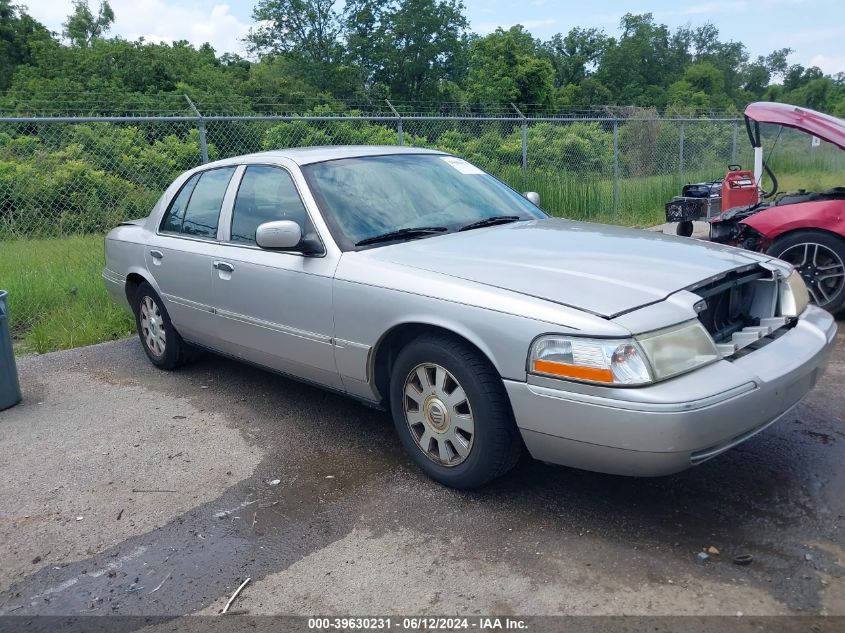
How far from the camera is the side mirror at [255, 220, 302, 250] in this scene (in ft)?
13.0

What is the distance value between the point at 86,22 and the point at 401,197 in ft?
181

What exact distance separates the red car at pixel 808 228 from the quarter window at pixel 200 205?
4512 mm

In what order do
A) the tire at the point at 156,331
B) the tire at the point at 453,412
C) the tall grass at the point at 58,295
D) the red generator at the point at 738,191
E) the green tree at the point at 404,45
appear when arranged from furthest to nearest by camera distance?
1. the green tree at the point at 404,45
2. the red generator at the point at 738,191
3. the tall grass at the point at 58,295
4. the tire at the point at 156,331
5. the tire at the point at 453,412

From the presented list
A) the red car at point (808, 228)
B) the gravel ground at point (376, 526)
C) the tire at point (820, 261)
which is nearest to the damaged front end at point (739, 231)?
the red car at point (808, 228)

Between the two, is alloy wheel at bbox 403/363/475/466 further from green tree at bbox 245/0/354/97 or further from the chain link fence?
green tree at bbox 245/0/354/97

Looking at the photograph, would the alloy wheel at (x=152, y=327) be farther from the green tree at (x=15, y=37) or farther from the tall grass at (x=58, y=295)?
the green tree at (x=15, y=37)

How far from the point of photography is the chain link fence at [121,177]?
301 inches

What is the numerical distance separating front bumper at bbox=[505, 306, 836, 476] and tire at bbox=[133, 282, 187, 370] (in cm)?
328

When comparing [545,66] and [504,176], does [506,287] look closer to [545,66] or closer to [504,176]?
[504,176]

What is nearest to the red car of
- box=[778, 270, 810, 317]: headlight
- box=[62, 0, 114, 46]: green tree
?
box=[778, 270, 810, 317]: headlight

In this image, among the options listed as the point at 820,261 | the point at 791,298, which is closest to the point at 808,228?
the point at 820,261

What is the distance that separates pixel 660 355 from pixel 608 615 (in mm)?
991

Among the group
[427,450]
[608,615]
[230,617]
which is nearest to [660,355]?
[608,615]

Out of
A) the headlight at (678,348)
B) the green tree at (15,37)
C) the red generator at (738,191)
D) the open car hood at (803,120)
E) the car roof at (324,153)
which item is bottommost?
the headlight at (678,348)
